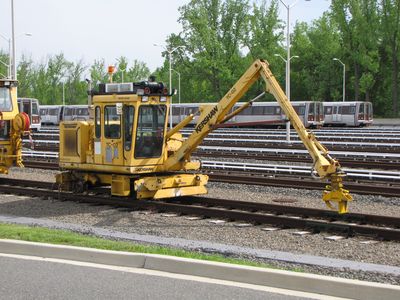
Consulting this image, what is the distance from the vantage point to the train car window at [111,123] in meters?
14.4

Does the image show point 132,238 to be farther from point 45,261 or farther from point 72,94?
point 72,94

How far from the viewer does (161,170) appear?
14.9m

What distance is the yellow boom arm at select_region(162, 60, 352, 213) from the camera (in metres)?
11.8

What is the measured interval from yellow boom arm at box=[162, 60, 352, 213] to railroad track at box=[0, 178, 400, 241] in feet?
1.79

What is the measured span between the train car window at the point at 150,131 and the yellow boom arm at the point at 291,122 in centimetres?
48

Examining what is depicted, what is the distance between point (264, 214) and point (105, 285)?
6185mm

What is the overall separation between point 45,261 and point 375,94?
74339mm

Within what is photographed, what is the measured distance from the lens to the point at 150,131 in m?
14.6

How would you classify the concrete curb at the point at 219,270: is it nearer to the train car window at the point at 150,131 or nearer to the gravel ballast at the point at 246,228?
the gravel ballast at the point at 246,228

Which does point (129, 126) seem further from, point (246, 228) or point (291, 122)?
point (246, 228)

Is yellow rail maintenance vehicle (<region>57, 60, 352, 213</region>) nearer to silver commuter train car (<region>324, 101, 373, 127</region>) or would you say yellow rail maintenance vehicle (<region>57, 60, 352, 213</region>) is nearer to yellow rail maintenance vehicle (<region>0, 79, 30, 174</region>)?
yellow rail maintenance vehicle (<region>0, 79, 30, 174</region>)

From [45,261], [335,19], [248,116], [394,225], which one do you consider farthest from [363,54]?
[45,261]

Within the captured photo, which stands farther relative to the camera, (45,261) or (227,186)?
(227,186)

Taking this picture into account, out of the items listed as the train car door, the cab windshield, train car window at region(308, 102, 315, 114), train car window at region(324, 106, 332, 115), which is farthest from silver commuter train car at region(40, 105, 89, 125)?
the cab windshield
